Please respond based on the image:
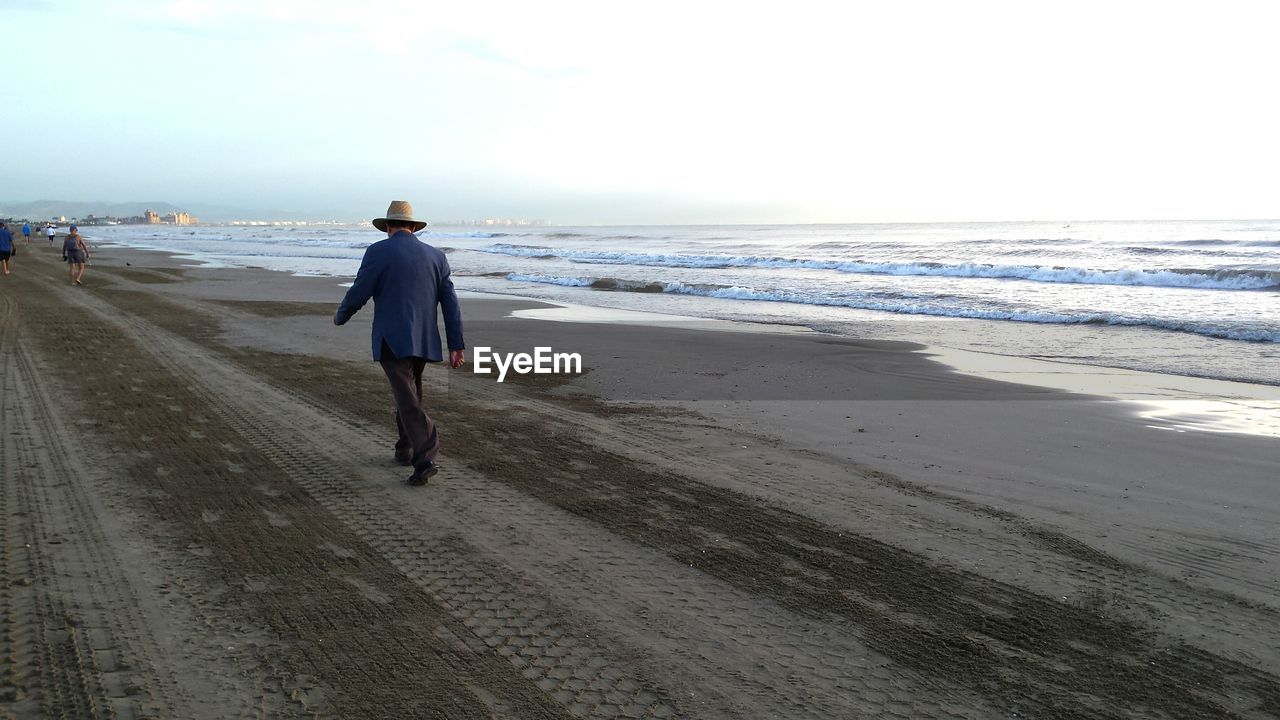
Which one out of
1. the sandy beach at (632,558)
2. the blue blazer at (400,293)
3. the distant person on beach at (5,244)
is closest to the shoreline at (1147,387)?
the sandy beach at (632,558)

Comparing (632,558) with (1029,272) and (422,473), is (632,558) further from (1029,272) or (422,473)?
(1029,272)

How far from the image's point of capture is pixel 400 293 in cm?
545

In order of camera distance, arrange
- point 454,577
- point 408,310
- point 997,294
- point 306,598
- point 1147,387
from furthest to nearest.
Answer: point 997,294
point 1147,387
point 408,310
point 454,577
point 306,598

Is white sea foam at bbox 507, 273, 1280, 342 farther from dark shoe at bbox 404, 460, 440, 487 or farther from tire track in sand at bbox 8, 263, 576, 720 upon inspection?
tire track in sand at bbox 8, 263, 576, 720

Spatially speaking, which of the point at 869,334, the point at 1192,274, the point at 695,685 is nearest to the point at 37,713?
the point at 695,685

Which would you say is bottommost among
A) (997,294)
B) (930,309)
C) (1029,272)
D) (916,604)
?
(916,604)

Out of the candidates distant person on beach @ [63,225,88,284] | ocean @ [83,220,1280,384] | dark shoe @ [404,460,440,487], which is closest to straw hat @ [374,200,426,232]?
dark shoe @ [404,460,440,487]

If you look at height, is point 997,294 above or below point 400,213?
below

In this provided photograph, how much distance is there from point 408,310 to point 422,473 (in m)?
1.09

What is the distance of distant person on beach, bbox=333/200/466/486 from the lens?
543 cm

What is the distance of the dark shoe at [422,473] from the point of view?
5.45 m

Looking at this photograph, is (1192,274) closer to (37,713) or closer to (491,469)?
(491,469)

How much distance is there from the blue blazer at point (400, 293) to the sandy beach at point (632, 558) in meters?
0.95

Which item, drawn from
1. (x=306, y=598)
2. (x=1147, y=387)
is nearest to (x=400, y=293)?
(x=306, y=598)
